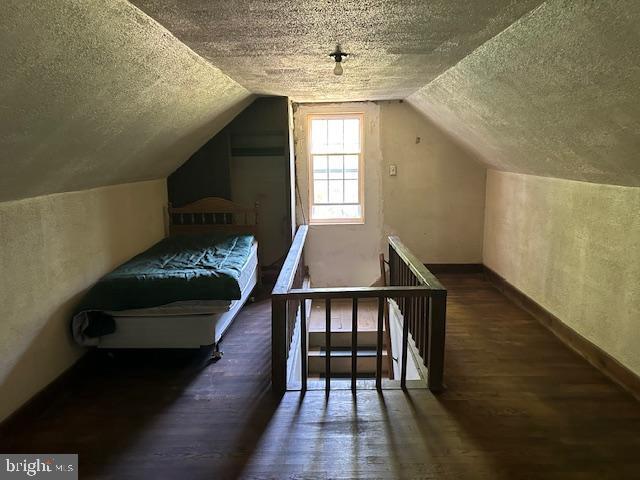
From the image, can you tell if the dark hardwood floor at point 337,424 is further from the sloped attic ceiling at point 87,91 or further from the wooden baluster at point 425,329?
the sloped attic ceiling at point 87,91

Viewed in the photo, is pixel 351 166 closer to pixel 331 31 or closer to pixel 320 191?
pixel 320 191

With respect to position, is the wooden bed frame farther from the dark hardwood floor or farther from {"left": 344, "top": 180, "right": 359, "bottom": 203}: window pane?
the dark hardwood floor

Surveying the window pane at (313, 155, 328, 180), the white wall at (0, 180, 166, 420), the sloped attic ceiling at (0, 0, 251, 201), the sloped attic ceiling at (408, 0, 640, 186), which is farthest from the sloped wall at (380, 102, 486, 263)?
the white wall at (0, 180, 166, 420)

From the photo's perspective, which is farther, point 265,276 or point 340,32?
point 265,276

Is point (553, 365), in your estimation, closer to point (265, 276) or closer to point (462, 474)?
point (462, 474)

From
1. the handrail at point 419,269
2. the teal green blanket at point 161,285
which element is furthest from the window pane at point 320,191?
the teal green blanket at point 161,285

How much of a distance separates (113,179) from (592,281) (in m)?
3.67

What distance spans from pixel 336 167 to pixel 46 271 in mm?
3448

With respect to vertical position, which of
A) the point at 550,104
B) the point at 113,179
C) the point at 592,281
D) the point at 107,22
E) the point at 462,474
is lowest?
the point at 462,474

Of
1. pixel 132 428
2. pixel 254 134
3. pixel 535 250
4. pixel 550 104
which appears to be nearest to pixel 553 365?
pixel 535 250

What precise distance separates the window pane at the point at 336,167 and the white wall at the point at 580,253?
1860 millimetres

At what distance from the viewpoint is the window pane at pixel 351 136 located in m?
5.36

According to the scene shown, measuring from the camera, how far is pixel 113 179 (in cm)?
350

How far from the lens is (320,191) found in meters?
5.50
